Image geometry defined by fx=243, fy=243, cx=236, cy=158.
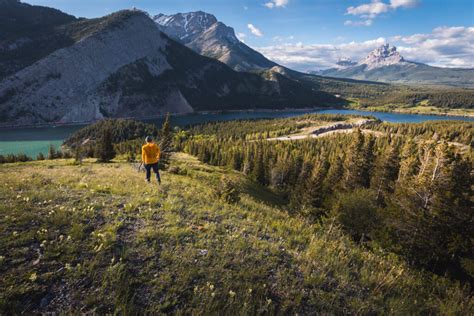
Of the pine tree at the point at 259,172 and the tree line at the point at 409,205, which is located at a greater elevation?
the tree line at the point at 409,205

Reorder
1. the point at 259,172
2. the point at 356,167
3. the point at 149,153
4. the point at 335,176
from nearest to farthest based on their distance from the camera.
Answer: the point at 149,153, the point at 356,167, the point at 335,176, the point at 259,172

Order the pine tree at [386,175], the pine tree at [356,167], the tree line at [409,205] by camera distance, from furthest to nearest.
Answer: the pine tree at [356,167]
the pine tree at [386,175]
the tree line at [409,205]

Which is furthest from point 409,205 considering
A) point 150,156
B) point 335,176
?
point 335,176

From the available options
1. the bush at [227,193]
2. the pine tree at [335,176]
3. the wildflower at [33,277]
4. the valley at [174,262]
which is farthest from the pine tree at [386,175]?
the wildflower at [33,277]

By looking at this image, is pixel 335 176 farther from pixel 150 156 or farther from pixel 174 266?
pixel 174 266

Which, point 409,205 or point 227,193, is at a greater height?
point 227,193

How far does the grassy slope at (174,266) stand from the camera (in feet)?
16.7

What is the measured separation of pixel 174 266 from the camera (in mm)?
Answer: 6234

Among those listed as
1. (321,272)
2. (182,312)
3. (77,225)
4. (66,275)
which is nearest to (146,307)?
(182,312)

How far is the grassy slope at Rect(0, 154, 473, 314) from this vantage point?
200 inches

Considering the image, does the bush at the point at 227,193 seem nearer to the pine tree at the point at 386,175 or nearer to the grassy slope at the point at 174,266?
the grassy slope at the point at 174,266

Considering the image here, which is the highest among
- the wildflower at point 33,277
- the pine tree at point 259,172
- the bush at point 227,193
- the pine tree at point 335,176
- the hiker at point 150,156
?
the hiker at point 150,156

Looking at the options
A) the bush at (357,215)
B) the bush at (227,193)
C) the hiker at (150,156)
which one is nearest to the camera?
the bush at (227,193)

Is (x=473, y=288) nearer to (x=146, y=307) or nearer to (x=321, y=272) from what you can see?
(x=321, y=272)
